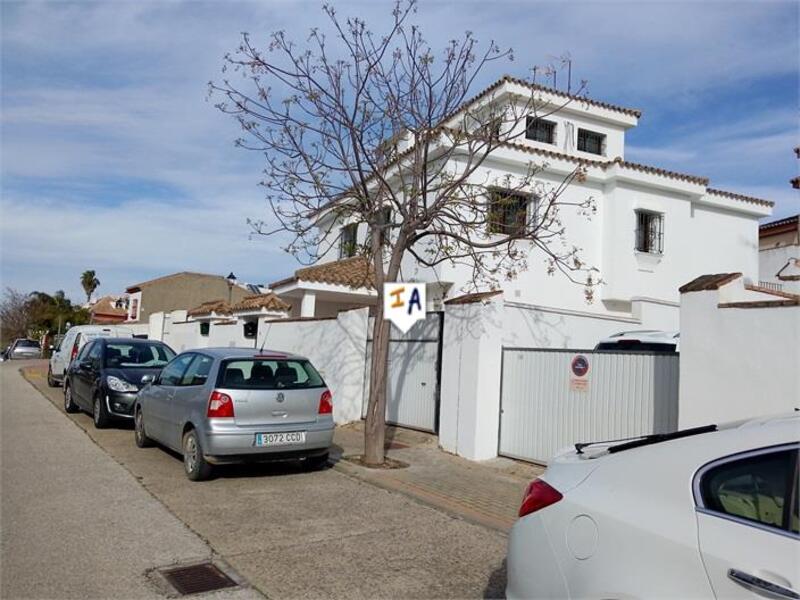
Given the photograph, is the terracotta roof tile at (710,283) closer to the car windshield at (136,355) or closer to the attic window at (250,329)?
the car windshield at (136,355)

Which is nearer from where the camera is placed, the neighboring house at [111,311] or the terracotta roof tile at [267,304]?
the terracotta roof tile at [267,304]

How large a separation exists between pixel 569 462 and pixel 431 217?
6414 millimetres

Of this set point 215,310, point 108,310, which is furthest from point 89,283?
point 215,310

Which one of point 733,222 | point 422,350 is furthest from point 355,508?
point 733,222

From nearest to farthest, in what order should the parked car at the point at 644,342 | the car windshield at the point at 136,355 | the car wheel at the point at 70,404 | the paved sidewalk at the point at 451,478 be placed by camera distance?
1. the paved sidewalk at the point at 451,478
2. the parked car at the point at 644,342
3. the car windshield at the point at 136,355
4. the car wheel at the point at 70,404

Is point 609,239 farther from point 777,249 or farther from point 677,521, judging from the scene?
point 677,521

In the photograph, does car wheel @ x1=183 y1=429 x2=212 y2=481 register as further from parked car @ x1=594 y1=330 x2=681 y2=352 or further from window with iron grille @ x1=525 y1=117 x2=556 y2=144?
window with iron grille @ x1=525 y1=117 x2=556 y2=144

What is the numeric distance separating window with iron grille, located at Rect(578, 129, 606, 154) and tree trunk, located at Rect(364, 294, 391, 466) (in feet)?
45.6

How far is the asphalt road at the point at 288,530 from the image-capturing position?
15.9 feet

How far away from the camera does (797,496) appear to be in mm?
2377

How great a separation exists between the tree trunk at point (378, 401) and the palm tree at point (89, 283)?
252ft

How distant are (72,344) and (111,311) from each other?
159 ft

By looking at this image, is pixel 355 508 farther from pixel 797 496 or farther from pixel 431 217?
pixel 797 496

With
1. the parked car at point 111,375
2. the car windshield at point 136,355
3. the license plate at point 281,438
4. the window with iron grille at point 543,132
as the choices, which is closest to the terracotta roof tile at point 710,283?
the license plate at point 281,438
